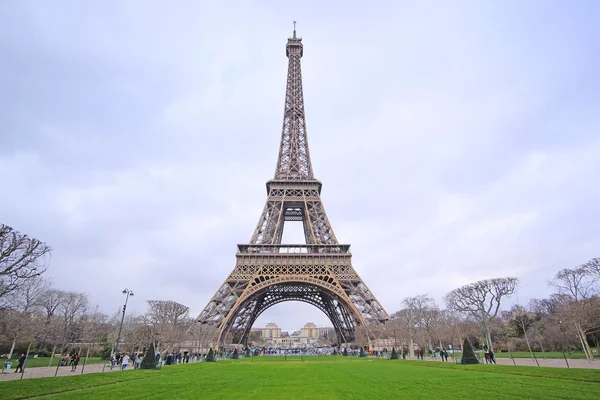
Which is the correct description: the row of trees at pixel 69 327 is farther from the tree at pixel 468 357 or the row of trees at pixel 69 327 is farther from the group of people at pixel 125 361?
the tree at pixel 468 357

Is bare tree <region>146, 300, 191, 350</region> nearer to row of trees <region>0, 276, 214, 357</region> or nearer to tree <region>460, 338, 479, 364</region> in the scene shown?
row of trees <region>0, 276, 214, 357</region>

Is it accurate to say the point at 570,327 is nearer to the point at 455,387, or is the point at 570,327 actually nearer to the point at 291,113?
the point at 455,387

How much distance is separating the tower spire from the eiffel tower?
157 millimetres

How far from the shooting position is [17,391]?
10805mm

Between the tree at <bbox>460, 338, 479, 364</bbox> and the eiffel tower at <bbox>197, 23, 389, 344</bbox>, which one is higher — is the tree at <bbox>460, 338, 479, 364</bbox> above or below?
below

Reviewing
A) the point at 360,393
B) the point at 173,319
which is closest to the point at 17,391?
the point at 360,393

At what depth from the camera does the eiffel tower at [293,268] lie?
3781 centimetres

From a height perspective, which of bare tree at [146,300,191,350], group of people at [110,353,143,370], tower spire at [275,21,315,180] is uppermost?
tower spire at [275,21,315,180]

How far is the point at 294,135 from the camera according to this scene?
54.7m

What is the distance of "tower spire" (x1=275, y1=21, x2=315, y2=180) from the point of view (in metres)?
51.5

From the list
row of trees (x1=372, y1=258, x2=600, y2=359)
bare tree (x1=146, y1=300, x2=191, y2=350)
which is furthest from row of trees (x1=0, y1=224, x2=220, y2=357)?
row of trees (x1=372, y1=258, x2=600, y2=359)

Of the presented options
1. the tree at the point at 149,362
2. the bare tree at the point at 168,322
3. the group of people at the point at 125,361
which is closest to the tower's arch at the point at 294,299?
the bare tree at the point at 168,322

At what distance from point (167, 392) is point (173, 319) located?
108ft

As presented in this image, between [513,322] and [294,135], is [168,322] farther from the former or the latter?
[513,322]
